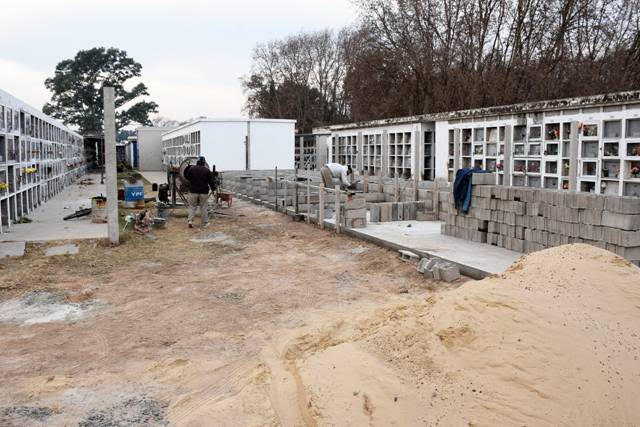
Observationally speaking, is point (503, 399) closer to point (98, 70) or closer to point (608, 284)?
point (608, 284)

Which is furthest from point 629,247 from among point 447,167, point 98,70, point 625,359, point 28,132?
point 98,70

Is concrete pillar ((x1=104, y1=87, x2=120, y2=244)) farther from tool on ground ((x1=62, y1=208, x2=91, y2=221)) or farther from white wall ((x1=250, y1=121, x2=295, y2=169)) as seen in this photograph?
white wall ((x1=250, y1=121, x2=295, y2=169))

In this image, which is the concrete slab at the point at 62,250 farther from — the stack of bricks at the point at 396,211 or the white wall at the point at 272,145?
the white wall at the point at 272,145

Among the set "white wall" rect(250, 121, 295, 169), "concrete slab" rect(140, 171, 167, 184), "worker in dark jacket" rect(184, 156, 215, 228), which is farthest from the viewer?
"concrete slab" rect(140, 171, 167, 184)

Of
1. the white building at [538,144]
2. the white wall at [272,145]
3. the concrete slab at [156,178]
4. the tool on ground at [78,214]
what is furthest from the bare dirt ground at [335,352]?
the concrete slab at [156,178]

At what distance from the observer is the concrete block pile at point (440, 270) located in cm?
878

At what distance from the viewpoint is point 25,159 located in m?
16.5

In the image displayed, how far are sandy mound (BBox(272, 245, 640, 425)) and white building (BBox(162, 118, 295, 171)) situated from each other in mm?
22877

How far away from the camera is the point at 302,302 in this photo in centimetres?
784

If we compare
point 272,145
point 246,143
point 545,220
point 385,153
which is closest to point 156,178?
point 246,143

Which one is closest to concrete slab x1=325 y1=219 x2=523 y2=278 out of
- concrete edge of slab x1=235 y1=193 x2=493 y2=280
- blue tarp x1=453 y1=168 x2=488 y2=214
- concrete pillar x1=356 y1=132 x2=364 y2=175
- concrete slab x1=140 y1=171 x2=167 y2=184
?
concrete edge of slab x1=235 y1=193 x2=493 y2=280

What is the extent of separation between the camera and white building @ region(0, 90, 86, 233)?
45.0 feet

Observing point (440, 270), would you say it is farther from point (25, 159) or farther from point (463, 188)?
point (25, 159)

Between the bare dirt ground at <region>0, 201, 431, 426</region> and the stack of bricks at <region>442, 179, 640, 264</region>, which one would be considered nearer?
the bare dirt ground at <region>0, 201, 431, 426</region>
